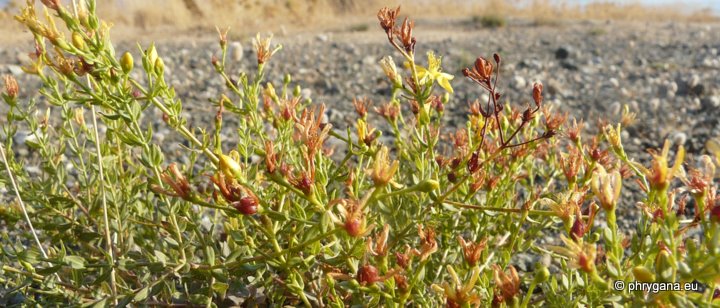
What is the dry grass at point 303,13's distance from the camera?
14117 mm

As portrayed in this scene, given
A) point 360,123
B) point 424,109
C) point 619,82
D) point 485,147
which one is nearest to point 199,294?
point 360,123

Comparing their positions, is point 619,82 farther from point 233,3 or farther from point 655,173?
point 233,3

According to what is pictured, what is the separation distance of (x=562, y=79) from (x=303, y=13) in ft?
39.4

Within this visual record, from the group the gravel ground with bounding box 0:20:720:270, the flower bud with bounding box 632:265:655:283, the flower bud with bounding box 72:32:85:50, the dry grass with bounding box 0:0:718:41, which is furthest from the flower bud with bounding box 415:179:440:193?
the dry grass with bounding box 0:0:718:41

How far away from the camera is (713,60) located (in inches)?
243

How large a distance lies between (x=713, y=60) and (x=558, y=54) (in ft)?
5.08

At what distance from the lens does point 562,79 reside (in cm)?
530

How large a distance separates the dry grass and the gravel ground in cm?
602

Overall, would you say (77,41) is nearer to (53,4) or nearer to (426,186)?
(53,4)

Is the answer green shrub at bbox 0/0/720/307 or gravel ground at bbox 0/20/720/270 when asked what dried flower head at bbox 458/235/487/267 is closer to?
green shrub at bbox 0/0/720/307

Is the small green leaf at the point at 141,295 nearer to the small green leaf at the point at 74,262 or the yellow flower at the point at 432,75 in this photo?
the small green leaf at the point at 74,262

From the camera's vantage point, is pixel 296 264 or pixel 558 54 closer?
pixel 296 264

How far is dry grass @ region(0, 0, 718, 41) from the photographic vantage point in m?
14.1

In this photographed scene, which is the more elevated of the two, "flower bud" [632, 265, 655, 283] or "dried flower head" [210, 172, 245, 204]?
"dried flower head" [210, 172, 245, 204]
